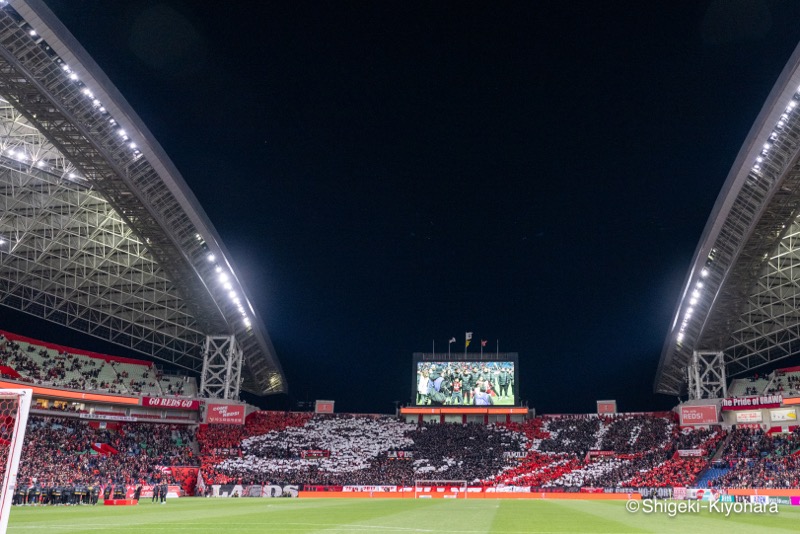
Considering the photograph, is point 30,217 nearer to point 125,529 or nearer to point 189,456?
point 189,456

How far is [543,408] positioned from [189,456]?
52524mm

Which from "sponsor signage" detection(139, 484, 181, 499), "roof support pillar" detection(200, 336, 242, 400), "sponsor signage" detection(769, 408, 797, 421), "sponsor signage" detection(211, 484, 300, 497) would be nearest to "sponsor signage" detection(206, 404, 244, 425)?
"roof support pillar" detection(200, 336, 242, 400)

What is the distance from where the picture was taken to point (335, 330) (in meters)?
85.2

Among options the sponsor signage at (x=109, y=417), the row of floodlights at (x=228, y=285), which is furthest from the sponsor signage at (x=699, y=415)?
the sponsor signage at (x=109, y=417)

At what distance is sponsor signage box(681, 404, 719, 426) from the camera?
2287 inches

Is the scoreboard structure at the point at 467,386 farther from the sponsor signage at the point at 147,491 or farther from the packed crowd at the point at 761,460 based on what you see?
the sponsor signage at the point at 147,491

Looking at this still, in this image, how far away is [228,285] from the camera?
180 feet

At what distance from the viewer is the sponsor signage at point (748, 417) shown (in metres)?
56.8

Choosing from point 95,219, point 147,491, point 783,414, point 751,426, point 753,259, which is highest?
point 95,219

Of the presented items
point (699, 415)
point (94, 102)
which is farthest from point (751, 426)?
point (94, 102)

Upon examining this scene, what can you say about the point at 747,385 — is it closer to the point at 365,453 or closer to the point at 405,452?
the point at 405,452

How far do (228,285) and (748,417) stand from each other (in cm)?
4973

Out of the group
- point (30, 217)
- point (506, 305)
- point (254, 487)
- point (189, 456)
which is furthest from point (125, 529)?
point (506, 305)

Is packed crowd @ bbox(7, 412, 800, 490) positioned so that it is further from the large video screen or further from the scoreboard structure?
the large video screen
